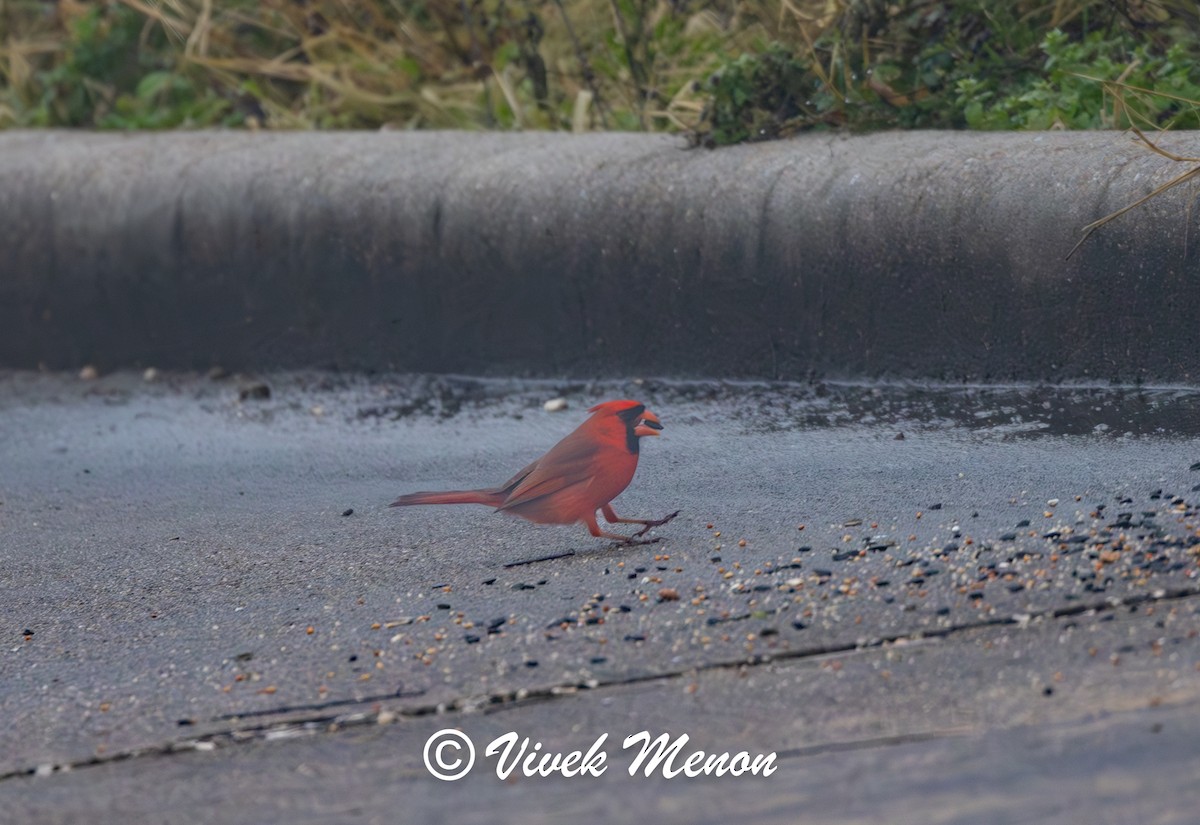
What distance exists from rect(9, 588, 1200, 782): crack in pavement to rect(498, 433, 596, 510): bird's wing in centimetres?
68

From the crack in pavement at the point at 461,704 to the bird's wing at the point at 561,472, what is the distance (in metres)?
0.68

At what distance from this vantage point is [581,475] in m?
3.29

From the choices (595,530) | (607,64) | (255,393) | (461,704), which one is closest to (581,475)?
(595,530)

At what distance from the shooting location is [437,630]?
3057 mm

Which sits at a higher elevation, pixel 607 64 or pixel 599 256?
pixel 607 64

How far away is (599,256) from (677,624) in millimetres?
2458

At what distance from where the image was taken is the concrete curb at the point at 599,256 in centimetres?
437

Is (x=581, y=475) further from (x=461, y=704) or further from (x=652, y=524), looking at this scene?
(x=461, y=704)

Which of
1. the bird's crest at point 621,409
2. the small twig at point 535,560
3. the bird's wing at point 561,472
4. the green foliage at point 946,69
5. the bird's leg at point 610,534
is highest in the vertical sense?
the green foliage at point 946,69

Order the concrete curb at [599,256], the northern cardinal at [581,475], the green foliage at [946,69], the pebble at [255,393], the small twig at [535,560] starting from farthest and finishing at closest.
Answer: the pebble at [255,393] → the green foliage at [946,69] → the concrete curb at [599,256] → the small twig at [535,560] → the northern cardinal at [581,475]

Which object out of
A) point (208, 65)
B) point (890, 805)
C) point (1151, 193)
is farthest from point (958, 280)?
point (208, 65)

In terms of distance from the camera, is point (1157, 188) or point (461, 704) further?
point (1157, 188)

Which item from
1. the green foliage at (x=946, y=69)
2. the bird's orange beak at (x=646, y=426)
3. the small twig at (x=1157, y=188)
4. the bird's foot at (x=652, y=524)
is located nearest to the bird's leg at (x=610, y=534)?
the bird's foot at (x=652, y=524)

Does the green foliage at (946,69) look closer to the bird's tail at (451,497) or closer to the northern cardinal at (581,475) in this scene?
the northern cardinal at (581,475)
